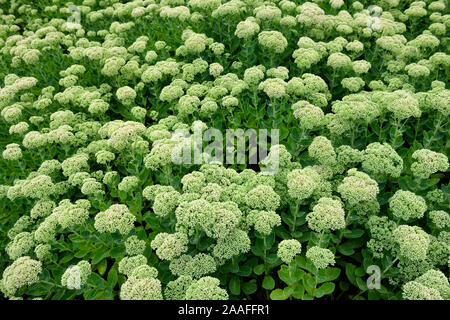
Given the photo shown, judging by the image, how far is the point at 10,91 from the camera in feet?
25.2

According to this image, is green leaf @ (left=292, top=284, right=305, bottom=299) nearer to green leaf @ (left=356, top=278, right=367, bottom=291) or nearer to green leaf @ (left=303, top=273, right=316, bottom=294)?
green leaf @ (left=303, top=273, right=316, bottom=294)

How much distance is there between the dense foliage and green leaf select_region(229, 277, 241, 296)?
3cm

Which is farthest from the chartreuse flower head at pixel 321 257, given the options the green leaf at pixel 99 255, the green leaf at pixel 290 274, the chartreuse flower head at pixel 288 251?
the green leaf at pixel 99 255

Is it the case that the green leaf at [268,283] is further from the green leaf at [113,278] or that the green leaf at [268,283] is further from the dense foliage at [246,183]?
the green leaf at [113,278]

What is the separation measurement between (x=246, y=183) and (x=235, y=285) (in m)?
1.52

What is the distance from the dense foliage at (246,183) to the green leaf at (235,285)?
1.3 inches

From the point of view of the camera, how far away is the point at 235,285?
182 inches

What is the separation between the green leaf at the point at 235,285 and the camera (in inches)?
179

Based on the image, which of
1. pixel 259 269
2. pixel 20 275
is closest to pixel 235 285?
pixel 259 269

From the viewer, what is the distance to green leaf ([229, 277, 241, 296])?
4.55 m

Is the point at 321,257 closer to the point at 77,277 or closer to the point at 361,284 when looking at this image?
the point at 361,284
